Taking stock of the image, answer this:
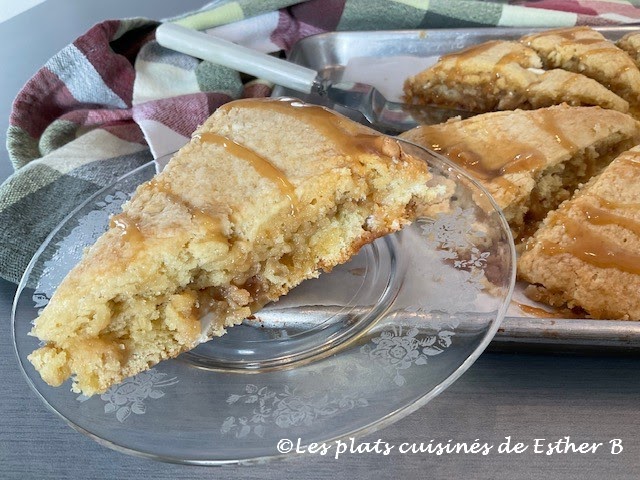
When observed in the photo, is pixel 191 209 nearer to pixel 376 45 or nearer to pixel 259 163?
pixel 259 163

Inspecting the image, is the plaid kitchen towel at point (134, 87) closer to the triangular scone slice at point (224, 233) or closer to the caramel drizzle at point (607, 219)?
the triangular scone slice at point (224, 233)

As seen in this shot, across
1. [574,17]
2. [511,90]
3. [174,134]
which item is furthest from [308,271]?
[574,17]

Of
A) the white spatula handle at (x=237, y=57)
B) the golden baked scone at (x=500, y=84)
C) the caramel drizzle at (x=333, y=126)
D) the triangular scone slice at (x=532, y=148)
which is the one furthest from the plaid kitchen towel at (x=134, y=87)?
the triangular scone slice at (x=532, y=148)

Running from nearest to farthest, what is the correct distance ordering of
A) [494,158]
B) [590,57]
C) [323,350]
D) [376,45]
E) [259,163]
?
[323,350] → [259,163] → [494,158] → [590,57] → [376,45]

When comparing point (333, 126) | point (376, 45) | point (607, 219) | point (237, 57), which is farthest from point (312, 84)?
point (607, 219)

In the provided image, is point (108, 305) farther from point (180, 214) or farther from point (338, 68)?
point (338, 68)

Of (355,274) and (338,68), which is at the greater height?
(338,68)
